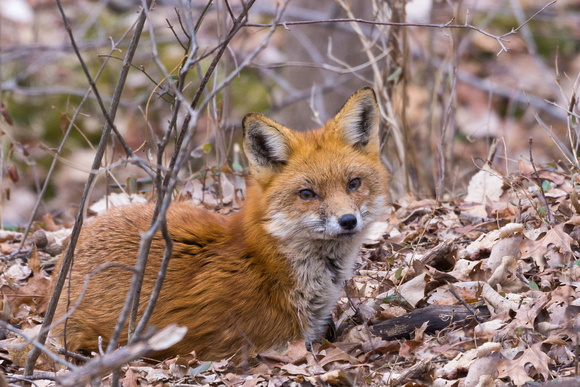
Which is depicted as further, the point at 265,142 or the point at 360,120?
the point at 360,120

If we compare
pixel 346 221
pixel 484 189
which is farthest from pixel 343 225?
pixel 484 189

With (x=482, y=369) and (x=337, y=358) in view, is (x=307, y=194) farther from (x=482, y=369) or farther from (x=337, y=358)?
(x=482, y=369)

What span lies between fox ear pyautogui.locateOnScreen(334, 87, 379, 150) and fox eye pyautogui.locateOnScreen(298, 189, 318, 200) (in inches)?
25.1

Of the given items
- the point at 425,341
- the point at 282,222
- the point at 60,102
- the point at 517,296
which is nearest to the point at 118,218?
the point at 282,222

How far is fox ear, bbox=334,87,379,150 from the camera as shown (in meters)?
5.05

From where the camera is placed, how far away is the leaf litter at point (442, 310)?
3.90 m

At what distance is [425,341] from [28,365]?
8.94 ft

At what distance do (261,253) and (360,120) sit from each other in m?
1.43

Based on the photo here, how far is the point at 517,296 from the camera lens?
15.1 ft

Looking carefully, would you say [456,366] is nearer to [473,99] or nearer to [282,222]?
[282,222]

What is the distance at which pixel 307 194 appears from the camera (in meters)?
4.84

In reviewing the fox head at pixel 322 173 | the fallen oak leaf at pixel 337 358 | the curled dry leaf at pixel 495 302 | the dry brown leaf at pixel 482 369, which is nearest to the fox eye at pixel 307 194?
the fox head at pixel 322 173

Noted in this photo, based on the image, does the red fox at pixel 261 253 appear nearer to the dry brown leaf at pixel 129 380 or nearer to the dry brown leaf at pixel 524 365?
the dry brown leaf at pixel 129 380

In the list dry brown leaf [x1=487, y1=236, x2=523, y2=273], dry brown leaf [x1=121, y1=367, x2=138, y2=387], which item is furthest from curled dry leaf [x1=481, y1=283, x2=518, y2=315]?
dry brown leaf [x1=121, y1=367, x2=138, y2=387]
